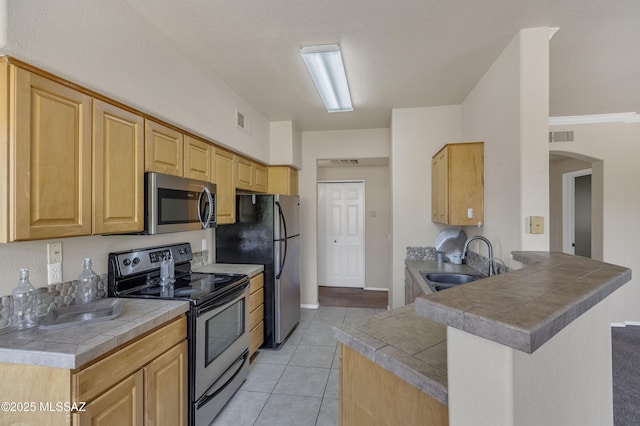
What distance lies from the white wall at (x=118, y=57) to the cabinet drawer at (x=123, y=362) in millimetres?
1331

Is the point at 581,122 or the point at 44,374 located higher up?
the point at 581,122

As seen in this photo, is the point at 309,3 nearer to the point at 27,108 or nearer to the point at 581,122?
the point at 27,108

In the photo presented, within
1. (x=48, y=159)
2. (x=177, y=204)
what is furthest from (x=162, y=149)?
(x=48, y=159)

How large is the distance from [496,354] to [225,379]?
2102mm

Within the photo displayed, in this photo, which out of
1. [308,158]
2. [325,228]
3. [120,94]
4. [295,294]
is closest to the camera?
[120,94]

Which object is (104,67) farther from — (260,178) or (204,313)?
(260,178)

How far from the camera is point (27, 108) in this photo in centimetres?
125

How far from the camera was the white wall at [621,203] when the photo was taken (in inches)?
145

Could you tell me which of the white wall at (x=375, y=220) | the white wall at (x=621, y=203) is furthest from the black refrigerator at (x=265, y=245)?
the white wall at (x=621, y=203)

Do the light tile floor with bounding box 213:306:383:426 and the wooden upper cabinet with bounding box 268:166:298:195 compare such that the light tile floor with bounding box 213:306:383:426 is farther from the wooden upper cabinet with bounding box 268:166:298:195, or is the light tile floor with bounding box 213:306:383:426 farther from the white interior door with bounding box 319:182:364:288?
the white interior door with bounding box 319:182:364:288

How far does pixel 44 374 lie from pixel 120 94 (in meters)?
1.42

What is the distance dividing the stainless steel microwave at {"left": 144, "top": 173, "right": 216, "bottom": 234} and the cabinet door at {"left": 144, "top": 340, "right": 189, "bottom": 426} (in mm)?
784

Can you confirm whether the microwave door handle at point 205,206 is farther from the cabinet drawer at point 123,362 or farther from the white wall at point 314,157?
the white wall at point 314,157

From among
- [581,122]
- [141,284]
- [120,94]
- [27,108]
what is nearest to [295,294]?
[141,284]
